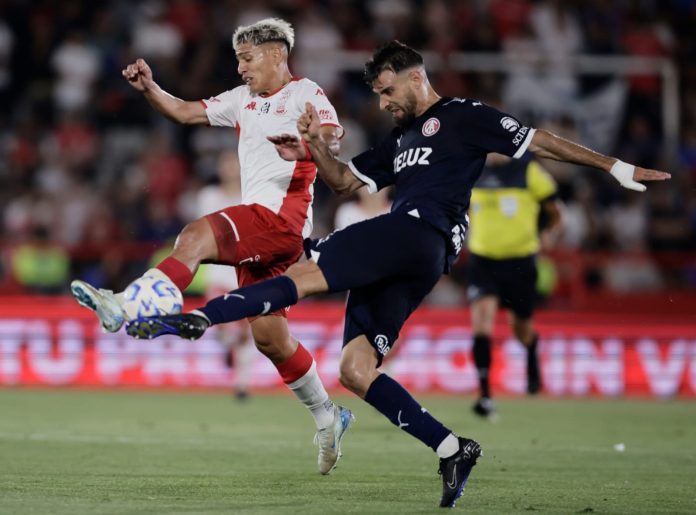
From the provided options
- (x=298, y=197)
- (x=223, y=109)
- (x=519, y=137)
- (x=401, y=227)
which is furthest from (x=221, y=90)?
(x=401, y=227)

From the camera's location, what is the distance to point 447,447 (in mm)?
6621

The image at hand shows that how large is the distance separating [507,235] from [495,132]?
19.0 ft

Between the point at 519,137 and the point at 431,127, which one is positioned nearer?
the point at 519,137

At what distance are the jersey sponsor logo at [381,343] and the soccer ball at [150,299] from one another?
3.69 feet

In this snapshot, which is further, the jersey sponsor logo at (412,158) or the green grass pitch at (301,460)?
the jersey sponsor logo at (412,158)

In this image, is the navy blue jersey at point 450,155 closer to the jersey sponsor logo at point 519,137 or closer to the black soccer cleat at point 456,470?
the jersey sponsor logo at point 519,137

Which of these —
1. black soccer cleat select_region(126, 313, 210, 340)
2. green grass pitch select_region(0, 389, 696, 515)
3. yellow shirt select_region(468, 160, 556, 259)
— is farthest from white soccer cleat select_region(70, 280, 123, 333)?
yellow shirt select_region(468, 160, 556, 259)

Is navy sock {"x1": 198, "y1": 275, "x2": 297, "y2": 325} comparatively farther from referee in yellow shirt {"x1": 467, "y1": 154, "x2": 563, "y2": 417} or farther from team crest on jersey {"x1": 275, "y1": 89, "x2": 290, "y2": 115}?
referee in yellow shirt {"x1": 467, "y1": 154, "x2": 563, "y2": 417}

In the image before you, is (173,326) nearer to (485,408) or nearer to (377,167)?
(377,167)

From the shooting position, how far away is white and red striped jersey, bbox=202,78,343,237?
7.89 metres

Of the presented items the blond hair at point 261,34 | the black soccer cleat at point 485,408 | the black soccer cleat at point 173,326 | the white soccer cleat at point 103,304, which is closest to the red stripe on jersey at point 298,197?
the blond hair at point 261,34

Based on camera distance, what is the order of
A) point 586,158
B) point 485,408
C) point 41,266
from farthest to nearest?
point 41,266 < point 485,408 < point 586,158

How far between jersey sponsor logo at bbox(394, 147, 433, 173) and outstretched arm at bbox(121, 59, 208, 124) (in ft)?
5.64

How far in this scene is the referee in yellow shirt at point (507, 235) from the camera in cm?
1250
